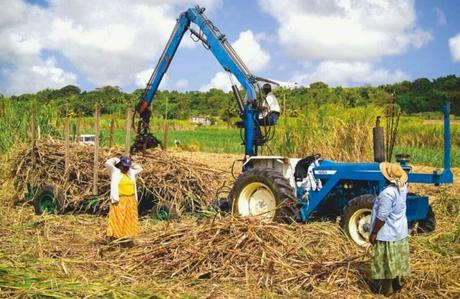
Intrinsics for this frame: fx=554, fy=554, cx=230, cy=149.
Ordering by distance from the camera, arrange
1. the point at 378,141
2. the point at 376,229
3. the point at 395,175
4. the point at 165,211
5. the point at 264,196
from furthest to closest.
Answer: the point at 165,211, the point at 264,196, the point at 378,141, the point at 376,229, the point at 395,175

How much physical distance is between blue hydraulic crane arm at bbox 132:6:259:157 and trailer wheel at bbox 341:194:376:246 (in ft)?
8.87

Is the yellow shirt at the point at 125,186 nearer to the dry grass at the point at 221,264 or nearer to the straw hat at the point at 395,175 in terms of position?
the dry grass at the point at 221,264

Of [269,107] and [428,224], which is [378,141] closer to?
[428,224]

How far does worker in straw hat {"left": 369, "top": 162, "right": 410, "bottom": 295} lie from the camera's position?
551 centimetres

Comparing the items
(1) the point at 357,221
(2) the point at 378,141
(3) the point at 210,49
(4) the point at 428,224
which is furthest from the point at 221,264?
(3) the point at 210,49

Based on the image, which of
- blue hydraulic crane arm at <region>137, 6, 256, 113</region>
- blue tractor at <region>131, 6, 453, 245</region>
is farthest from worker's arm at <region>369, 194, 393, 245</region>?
blue hydraulic crane arm at <region>137, 6, 256, 113</region>

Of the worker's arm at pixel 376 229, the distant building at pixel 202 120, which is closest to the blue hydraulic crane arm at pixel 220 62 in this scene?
Result: the worker's arm at pixel 376 229

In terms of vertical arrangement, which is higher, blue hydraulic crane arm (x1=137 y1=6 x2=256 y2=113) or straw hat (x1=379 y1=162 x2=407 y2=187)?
blue hydraulic crane arm (x1=137 y1=6 x2=256 y2=113)

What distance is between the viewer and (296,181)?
869cm

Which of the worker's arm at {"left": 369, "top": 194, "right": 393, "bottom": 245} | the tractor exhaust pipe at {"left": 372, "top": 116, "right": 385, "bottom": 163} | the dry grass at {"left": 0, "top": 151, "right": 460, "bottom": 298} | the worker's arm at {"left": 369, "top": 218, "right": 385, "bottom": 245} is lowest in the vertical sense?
the dry grass at {"left": 0, "top": 151, "right": 460, "bottom": 298}

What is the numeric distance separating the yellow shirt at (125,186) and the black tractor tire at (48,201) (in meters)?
2.60

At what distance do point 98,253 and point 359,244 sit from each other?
339 centimetres

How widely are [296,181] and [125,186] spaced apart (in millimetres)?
2645

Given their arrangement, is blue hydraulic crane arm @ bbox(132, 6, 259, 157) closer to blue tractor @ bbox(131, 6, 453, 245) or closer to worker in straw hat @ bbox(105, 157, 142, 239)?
blue tractor @ bbox(131, 6, 453, 245)
